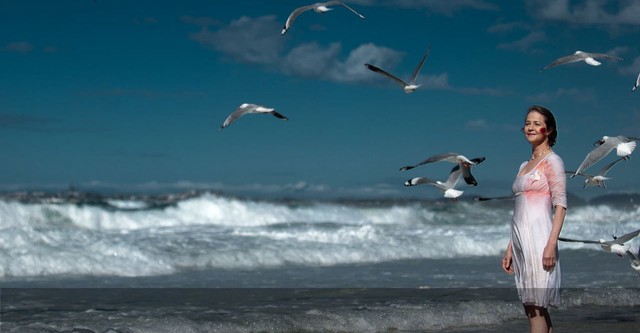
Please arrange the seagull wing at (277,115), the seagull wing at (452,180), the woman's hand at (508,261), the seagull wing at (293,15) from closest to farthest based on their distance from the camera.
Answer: the woman's hand at (508,261), the seagull wing at (452,180), the seagull wing at (277,115), the seagull wing at (293,15)

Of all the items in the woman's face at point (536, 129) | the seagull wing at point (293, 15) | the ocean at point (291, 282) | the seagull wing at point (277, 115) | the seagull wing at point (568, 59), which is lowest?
the ocean at point (291, 282)

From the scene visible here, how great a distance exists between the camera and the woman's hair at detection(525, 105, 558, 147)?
502 centimetres

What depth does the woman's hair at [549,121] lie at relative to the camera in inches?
198

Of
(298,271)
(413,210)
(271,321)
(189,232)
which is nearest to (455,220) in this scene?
(413,210)

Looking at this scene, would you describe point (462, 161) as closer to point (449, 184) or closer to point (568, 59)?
point (449, 184)

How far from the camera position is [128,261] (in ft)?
46.1

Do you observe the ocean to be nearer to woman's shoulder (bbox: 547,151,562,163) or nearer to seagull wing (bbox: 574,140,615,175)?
seagull wing (bbox: 574,140,615,175)

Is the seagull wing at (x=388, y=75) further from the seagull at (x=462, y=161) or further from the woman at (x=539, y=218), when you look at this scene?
the woman at (x=539, y=218)

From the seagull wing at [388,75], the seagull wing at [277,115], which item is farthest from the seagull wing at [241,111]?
the seagull wing at [388,75]

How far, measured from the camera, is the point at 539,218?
16.2ft

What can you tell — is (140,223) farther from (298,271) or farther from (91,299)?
(91,299)

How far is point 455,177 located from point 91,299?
17.9 feet

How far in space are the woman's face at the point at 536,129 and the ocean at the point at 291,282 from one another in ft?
10.3

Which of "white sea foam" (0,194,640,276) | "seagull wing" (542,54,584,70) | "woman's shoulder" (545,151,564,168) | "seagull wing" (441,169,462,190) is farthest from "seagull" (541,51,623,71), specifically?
"white sea foam" (0,194,640,276)
